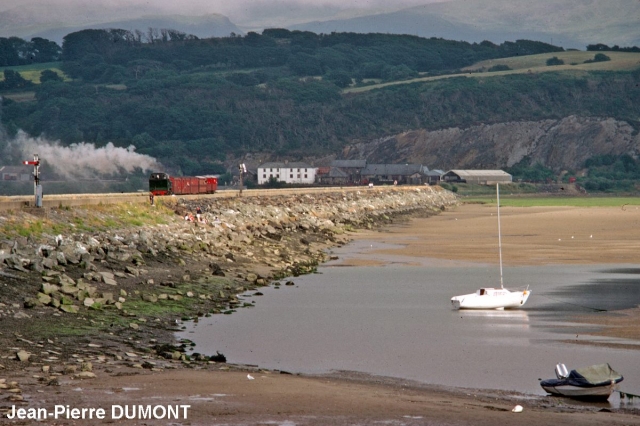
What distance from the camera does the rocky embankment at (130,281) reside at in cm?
2198

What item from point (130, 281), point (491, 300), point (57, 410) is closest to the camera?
point (57, 410)

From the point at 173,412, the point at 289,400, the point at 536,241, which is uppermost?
the point at 173,412

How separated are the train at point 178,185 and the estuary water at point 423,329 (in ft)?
98.2

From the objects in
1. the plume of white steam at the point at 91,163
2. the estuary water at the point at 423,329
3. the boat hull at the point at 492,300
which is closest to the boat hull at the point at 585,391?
the estuary water at the point at 423,329

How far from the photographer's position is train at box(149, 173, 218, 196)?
72.5 m

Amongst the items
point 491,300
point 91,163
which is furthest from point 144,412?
point 91,163

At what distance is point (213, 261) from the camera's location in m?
41.9

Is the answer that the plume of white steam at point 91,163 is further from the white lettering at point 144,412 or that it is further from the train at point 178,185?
the white lettering at point 144,412

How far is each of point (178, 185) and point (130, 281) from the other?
4445 cm

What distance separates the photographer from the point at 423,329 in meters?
29.8

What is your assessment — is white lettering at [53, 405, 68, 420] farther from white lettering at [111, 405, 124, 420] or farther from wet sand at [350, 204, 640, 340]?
wet sand at [350, 204, 640, 340]

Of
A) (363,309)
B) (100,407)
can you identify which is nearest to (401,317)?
(363,309)

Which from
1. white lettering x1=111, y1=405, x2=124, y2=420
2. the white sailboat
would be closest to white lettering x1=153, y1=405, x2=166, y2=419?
white lettering x1=111, y1=405, x2=124, y2=420

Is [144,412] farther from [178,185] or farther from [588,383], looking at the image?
[178,185]
